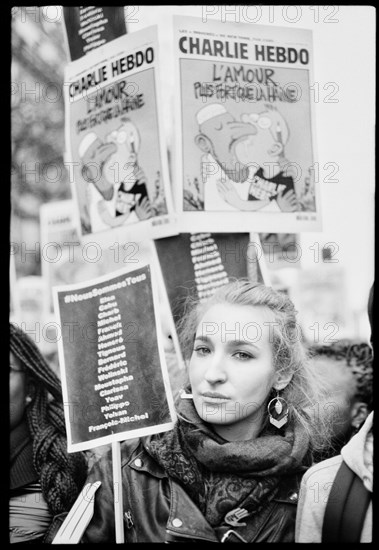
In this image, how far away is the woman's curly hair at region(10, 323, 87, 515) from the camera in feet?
10.1

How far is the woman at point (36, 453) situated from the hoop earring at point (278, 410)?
0.79m

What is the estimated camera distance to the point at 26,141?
3.22 meters

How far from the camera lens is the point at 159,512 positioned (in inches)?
113

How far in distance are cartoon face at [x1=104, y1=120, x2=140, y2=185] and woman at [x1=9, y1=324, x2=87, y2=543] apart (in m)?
0.76

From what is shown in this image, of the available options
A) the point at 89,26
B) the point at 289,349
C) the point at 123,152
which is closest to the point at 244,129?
the point at 123,152

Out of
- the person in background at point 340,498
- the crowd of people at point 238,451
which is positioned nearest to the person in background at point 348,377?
the crowd of people at point 238,451

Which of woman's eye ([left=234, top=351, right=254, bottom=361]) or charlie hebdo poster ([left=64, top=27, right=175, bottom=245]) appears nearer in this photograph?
woman's eye ([left=234, top=351, right=254, bottom=361])

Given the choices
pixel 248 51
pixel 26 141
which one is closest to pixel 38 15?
pixel 26 141

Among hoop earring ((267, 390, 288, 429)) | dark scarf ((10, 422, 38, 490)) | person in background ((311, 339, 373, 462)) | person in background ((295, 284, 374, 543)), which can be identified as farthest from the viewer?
dark scarf ((10, 422, 38, 490))

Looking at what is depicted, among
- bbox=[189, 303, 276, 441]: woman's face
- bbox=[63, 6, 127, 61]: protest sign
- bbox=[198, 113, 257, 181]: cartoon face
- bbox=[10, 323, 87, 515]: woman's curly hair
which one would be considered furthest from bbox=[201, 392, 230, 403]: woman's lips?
bbox=[63, 6, 127, 61]: protest sign

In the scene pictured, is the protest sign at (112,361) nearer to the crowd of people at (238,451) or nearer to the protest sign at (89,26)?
the crowd of people at (238,451)

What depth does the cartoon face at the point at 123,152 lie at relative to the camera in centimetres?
310

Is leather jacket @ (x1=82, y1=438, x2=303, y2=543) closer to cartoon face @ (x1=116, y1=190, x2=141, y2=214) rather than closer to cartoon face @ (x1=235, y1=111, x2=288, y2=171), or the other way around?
cartoon face @ (x1=116, y1=190, x2=141, y2=214)

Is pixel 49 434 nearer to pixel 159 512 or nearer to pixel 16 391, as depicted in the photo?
pixel 16 391
